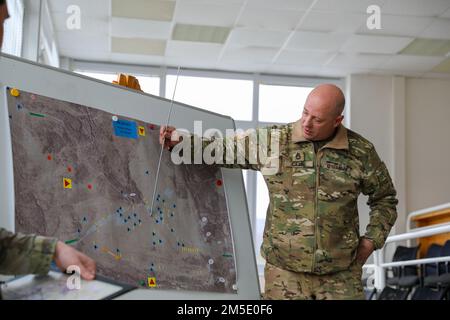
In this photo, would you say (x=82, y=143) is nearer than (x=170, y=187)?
Yes

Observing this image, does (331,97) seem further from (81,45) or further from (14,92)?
(81,45)

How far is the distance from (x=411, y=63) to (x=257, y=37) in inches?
81.4

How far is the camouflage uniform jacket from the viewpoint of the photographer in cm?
217

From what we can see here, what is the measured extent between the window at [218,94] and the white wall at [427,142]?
2110mm

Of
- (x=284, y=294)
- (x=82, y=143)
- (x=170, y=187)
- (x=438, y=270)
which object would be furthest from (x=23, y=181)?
(x=438, y=270)

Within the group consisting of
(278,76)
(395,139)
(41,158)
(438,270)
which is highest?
(278,76)

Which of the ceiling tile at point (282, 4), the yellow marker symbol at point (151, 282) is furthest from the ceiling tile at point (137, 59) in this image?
the yellow marker symbol at point (151, 282)

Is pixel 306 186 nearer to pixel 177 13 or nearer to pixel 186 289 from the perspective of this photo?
pixel 186 289

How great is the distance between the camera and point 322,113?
2223 mm

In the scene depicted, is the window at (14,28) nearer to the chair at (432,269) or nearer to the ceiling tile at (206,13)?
the ceiling tile at (206,13)

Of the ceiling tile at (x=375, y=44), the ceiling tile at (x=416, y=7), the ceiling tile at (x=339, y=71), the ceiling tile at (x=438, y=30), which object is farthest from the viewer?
the ceiling tile at (x=339, y=71)

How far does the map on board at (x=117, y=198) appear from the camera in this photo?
1553 millimetres

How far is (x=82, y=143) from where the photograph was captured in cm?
172

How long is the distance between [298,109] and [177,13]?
8.80ft
